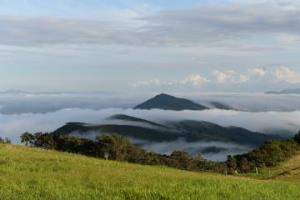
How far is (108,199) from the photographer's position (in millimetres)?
18672

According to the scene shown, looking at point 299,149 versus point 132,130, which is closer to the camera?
point 299,149

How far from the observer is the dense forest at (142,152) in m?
63.6

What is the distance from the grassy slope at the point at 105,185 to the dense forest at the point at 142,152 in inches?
1242

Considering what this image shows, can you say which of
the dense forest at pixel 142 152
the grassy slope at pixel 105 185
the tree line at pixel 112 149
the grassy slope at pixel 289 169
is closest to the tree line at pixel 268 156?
the dense forest at pixel 142 152

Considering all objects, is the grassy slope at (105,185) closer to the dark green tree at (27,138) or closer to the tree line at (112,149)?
the tree line at (112,149)

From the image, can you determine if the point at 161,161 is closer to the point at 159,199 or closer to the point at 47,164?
the point at 47,164

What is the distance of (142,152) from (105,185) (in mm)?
46637

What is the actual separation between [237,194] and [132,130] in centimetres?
16826

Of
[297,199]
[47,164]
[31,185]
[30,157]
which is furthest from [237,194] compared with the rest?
[30,157]

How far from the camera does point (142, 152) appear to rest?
69.1 m

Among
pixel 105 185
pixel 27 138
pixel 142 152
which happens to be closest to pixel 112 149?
pixel 142 152

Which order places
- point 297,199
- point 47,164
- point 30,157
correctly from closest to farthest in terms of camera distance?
1. point 297,199
2. point 47,164
3. point 30,157

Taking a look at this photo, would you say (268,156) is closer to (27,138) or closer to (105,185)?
(27,138)

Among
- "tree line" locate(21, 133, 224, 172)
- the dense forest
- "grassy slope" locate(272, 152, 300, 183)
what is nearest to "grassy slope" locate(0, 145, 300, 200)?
"grassy slope" locate(272, 152, 300, 183)
